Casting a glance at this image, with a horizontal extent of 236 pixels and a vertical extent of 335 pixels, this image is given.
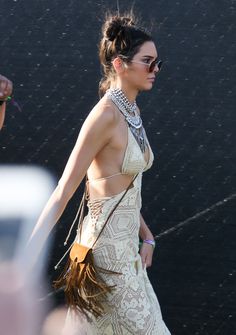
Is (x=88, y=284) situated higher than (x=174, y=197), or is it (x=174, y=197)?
(x=174, y=197)

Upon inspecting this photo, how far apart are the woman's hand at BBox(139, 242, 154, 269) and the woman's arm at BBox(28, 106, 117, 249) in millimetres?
462

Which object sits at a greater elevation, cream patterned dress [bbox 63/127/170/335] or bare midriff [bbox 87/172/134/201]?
bare midriff [bbox 87/172/134/201]

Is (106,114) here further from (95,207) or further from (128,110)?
(95,207)

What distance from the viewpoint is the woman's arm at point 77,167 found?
3.53 meters

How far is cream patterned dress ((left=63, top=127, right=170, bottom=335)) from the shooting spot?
3662 mm

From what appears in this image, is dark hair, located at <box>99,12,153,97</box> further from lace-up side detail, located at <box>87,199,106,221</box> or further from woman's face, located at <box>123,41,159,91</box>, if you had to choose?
lace-up side detail, located at <box>87,199,106,221</box>

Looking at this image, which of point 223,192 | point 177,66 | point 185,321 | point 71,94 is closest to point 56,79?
point 71,94

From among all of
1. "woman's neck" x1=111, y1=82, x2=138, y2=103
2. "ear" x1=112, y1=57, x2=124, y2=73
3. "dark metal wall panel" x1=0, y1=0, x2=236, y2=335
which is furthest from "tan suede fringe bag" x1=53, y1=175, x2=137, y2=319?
"dark metal wall panel" x1=0, y1=0, x2=236, y2=335

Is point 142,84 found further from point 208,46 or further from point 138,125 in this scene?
point 208,46

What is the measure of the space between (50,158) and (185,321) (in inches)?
42.3

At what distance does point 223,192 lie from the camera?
502cm

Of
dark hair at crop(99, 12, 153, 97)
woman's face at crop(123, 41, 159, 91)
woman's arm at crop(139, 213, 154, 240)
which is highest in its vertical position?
dark hair at crop(99, 12, 153, 97)

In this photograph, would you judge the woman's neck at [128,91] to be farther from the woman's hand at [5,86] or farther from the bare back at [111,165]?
the woman's hand at [5,86]

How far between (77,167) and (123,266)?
1.37 ft
